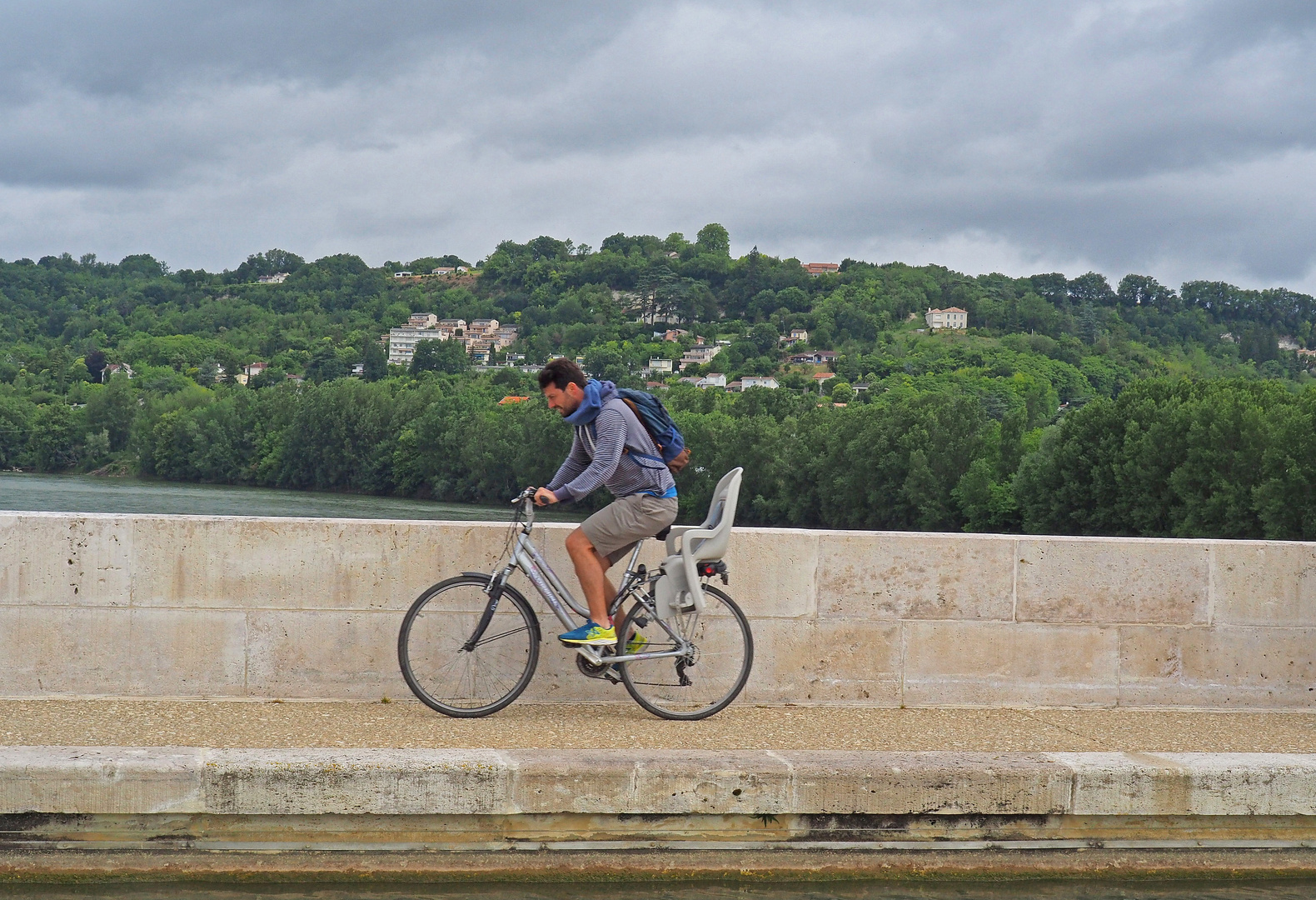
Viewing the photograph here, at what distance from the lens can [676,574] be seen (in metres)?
6.20

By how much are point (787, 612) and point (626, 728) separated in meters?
1.10

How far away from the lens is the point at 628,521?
237 inches

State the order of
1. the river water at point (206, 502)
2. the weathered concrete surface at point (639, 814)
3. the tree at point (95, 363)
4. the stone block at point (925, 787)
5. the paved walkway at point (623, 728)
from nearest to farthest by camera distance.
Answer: the weathered concrete surface at point (639, 814), the stone block at point (925, 787), the paved walkway at point (623, 728), the river water at point (206, 502), the tree at point (95, 363)

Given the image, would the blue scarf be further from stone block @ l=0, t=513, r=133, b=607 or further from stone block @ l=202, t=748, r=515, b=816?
stone block @ l=0, t=513, r=133, b=607

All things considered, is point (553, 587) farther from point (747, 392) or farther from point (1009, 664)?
point (747, 392)

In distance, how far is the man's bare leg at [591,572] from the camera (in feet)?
19.8

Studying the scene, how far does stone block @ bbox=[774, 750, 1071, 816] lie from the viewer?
4.92m

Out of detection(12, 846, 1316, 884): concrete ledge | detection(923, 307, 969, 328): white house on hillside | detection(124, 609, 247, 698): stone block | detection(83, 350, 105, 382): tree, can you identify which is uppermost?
A: detection(923, 307, 969, 328): white house on hillside

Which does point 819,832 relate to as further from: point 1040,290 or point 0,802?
point 1040,290

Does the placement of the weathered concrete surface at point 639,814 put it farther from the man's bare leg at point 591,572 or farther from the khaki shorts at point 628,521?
the khaki shorts at point 628,521

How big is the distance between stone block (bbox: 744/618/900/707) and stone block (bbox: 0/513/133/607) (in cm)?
299

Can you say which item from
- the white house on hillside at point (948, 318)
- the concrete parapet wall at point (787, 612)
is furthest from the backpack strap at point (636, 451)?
the white house on hillside at point (948, 318)

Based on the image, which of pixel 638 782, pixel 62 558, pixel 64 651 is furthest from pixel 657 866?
pixel 62 558

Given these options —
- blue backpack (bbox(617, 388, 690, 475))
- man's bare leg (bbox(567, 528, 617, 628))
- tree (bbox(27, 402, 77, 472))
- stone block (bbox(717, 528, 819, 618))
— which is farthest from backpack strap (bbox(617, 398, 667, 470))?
tree (bbox(27, 402, 77, 472))
